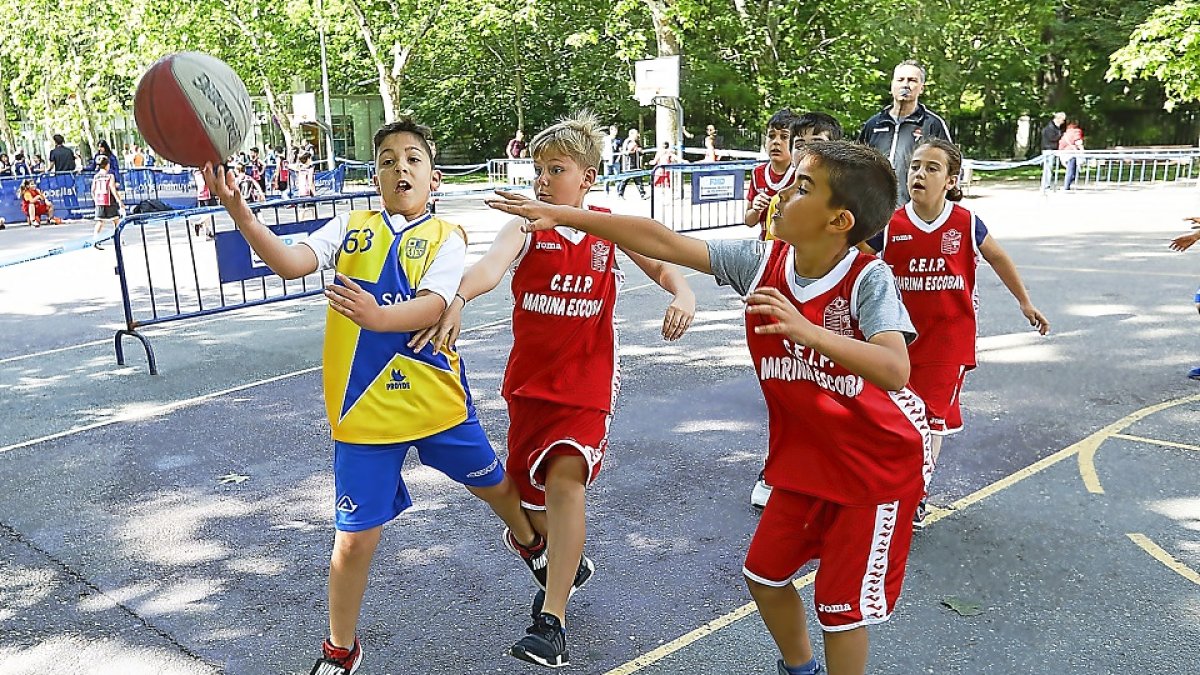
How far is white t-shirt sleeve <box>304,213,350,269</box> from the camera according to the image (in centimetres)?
347

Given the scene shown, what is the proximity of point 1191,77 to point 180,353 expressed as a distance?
907 inches

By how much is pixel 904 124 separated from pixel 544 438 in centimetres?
438

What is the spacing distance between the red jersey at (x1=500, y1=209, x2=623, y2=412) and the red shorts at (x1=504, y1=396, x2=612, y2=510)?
5 centimetres

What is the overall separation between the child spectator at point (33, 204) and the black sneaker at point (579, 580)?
857 inches

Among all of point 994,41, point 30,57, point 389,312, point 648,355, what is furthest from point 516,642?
point 30,57

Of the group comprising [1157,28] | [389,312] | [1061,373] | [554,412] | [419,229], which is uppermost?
[1157,28]

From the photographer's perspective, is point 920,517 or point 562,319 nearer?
point 562,319

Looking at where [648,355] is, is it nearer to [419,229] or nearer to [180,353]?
[180,353]

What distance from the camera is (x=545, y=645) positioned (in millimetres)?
3539

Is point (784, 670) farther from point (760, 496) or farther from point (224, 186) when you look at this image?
point (224, 186)

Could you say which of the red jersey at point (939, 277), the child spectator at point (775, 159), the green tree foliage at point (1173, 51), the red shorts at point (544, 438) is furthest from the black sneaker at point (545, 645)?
the green tree foliage at point (1173, 51)

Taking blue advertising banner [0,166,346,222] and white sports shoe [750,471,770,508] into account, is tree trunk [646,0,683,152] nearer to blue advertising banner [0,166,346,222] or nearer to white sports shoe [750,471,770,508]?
blue advertising banner [0,166,346,222]

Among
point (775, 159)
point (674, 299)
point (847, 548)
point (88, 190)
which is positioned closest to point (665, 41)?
point (88, 190)

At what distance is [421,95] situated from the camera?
4472cm
